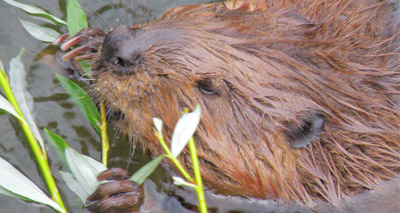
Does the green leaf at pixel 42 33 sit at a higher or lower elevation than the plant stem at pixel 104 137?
higher

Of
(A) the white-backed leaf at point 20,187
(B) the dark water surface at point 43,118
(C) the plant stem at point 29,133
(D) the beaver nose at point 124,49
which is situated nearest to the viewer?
(D) the beaver nose at point 124,49

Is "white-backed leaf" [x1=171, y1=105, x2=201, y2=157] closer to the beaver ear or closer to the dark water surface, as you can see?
the beaver ear

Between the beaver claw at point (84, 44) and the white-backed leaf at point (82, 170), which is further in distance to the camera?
the beaver claw at point (84, 44)

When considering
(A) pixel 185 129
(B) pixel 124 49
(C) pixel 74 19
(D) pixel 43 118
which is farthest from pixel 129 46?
(D) pixel 43 118

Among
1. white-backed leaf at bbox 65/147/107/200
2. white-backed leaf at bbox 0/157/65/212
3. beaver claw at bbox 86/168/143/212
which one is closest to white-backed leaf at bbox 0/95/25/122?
white-backed leaf at bbox 0/157/65/212

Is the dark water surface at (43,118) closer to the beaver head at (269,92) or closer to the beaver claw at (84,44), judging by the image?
the beaver claw at (84,44)

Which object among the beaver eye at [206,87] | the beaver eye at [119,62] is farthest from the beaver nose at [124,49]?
the beaver eye at [206,87]

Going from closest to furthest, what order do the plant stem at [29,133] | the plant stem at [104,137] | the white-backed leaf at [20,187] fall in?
the white-backed leaf at [20,187], the plant stem at [29,133], the plant stem at [104,137]
